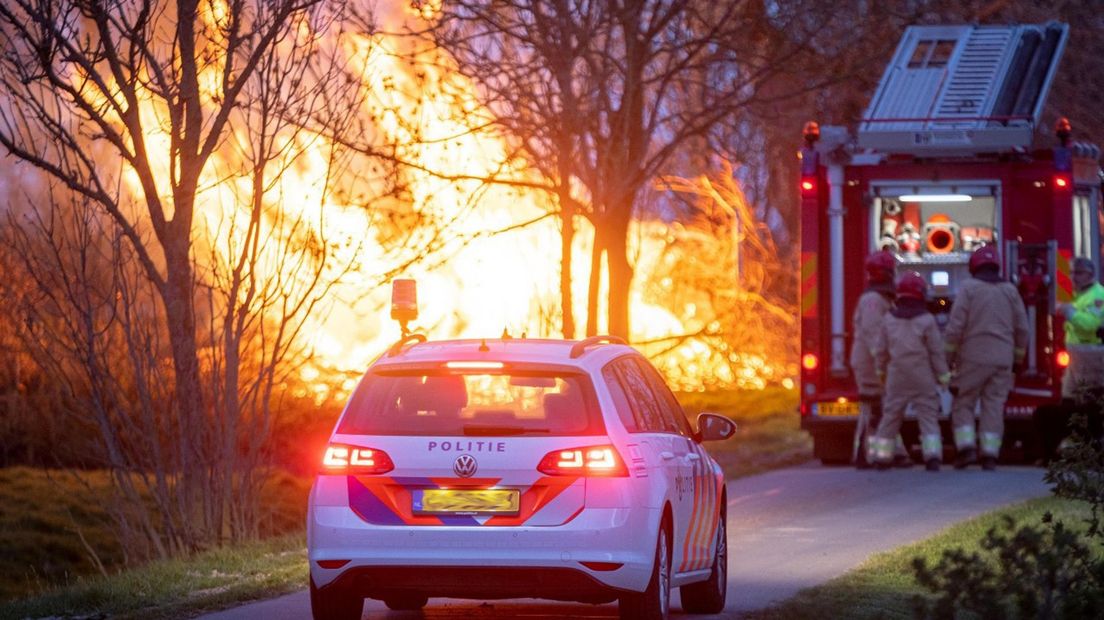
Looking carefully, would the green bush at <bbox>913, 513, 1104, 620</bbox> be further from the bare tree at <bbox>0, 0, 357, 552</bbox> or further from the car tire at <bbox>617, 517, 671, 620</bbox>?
the bare tree at <bbox>0, 0, 357, 552</bbox>

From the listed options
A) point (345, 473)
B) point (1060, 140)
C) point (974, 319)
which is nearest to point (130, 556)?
point (345, 473)

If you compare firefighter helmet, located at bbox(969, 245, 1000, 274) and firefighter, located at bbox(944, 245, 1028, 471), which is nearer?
firefighter helmet, located at bbox(969, 245, 1000, 274)

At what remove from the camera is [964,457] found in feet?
63.0

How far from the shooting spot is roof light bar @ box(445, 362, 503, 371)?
9.07 m

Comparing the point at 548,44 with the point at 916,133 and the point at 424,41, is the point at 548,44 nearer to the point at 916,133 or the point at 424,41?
the point at 424,41

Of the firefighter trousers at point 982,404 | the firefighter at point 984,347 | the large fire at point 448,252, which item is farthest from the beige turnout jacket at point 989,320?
the large fire at point 448,252

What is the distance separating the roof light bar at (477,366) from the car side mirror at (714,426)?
1578mm

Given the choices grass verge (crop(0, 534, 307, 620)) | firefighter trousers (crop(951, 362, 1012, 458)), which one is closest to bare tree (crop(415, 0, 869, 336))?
firefighter trousers (crop(951, 362, 1012, 458))

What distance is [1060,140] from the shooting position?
63.5 feet

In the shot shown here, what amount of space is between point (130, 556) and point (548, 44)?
21.9 feet

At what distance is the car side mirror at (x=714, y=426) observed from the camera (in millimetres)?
10305

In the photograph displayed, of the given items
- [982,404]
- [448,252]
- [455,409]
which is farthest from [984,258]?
[455,409]

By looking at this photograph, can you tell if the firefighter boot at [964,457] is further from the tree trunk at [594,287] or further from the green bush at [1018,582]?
the green bush at [1018,582]

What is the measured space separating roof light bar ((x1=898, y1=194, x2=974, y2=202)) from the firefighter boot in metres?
2.42
